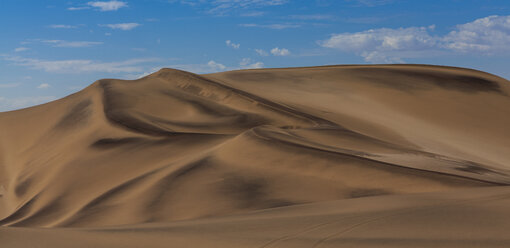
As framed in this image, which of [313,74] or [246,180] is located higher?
[313,74]

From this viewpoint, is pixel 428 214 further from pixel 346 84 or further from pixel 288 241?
pixel 346 84

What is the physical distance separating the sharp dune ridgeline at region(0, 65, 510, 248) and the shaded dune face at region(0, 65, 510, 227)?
0.07m

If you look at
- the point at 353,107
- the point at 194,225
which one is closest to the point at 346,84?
the point at 353,107

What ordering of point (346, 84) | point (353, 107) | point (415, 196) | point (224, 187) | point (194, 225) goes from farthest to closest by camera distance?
1. point (346, 84)
2. point (353, 107)
3. point (224, 187)
4. point (415, 196)
5. point (194, 225)

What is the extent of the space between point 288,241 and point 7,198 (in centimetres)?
1372

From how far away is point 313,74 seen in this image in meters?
35.5

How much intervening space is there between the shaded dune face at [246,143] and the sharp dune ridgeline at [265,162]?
0.22ft

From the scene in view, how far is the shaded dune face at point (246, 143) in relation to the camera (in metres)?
12.0

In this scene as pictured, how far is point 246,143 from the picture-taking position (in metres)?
14.9

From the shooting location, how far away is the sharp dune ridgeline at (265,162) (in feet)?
24.4

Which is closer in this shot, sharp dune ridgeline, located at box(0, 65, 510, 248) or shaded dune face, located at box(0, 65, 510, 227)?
sharp dune ridgeline, located at box(0, 65, 510, 248)

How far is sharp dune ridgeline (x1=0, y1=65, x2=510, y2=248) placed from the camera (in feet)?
24.4

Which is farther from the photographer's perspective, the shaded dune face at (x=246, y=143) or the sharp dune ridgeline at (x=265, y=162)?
the shaded dune face at (x=246, y=143)

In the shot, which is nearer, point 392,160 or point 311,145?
point 392,160
